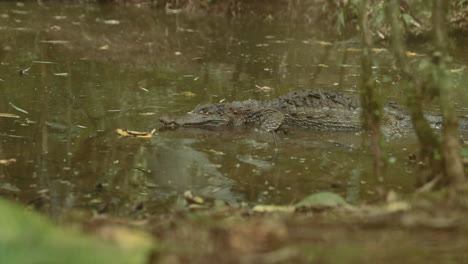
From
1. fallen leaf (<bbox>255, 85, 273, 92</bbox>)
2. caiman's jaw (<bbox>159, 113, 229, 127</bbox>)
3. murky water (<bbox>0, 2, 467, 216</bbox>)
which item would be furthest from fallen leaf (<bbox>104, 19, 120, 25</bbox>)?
caiman's jaw (<bbox>159, 113, 229, 127</bbox>)

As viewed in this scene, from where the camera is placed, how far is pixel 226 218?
10.9ft

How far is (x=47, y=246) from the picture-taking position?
6.06 feet

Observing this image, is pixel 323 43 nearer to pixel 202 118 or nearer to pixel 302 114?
pixel 302 114

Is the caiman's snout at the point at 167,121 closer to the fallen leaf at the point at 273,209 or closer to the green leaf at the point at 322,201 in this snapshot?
the fallen leaf at the point at 273,209

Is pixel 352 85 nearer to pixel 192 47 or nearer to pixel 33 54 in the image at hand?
pixel 192 47

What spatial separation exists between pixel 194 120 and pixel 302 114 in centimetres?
115

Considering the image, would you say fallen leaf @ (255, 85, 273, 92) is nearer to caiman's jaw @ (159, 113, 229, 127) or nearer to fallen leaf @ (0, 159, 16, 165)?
caiman's jaw @ (159, 113, 229, 127)

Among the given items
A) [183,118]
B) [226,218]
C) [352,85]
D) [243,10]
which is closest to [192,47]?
[352,85]

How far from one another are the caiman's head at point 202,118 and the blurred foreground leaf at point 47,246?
13.3 ft

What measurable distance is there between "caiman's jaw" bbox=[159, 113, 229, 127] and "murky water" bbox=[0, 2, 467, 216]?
13 centimetres

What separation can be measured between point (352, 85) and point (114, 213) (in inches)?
202

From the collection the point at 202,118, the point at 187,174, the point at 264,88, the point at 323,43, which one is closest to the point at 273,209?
the point at 187,174

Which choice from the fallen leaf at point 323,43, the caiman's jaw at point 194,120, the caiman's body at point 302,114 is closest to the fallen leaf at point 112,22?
the fallen leaf at point 323,43

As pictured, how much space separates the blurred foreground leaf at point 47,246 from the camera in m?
1.79
